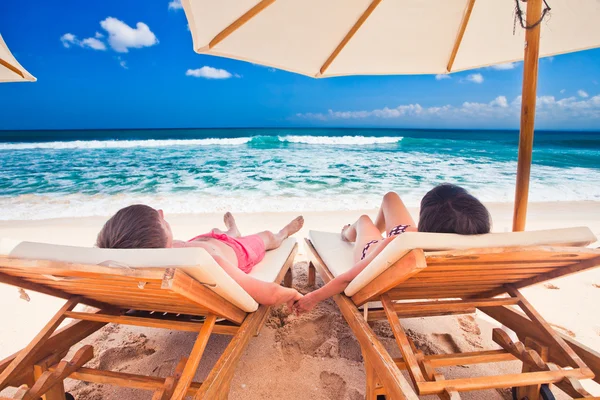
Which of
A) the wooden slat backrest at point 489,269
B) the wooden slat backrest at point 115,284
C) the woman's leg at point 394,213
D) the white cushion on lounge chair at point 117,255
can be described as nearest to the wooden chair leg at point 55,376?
the wooden slat backrest at point 115,284

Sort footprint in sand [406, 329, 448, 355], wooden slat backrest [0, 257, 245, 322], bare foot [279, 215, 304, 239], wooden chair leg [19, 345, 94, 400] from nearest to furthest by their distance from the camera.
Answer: wooden slat backrest [0, 257, 245, 322] → wooden chair leg [19, 345, 94, 400] → footprint in sand [406, 329, 448, 355] → bare foot [279, 215, 304, 239]

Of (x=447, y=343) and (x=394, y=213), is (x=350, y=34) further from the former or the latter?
(x=447, y=343)

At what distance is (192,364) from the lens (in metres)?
1.32

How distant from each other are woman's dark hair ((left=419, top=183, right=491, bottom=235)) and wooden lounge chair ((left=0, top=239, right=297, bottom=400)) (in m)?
0.99

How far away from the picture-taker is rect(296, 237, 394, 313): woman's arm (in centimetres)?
196

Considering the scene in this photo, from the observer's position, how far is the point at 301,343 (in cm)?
223

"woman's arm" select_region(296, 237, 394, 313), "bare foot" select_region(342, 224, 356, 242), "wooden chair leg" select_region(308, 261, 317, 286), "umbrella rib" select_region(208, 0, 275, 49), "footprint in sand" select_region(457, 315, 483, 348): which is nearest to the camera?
"woman's arm" select_region(296, 237, 394, 313)

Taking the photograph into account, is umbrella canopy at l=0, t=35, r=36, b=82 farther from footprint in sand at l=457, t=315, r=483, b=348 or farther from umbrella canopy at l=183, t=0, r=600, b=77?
footprint in sand at l=457, t=315, r=483, b=348

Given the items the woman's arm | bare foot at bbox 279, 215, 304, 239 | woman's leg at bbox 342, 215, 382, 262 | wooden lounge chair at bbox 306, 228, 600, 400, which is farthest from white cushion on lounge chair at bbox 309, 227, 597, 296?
bare foot at bbox 279, 215, 304, 239

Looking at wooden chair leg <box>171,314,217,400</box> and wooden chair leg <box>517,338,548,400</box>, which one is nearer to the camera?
wooden chair leg <box>171,314,217,400</box>

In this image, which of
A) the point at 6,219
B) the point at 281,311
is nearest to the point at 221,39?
the point at 281,311

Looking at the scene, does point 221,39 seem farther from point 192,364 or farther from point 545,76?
point 545,76

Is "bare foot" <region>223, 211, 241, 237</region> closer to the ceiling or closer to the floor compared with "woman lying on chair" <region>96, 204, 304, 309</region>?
closer to the floor

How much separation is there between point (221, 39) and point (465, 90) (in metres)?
34.0
